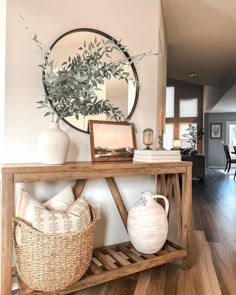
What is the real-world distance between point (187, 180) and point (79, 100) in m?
0.98

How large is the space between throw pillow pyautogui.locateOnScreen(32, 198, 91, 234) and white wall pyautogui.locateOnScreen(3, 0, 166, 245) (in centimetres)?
37

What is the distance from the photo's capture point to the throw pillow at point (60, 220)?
4.49 ft

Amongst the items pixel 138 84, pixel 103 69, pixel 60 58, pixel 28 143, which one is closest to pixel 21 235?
pixel 28 143

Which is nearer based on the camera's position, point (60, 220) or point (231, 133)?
point (60, 220)

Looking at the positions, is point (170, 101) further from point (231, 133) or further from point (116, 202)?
point (116, 202)

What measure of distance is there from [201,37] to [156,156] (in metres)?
2.77

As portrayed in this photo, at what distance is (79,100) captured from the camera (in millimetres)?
1572

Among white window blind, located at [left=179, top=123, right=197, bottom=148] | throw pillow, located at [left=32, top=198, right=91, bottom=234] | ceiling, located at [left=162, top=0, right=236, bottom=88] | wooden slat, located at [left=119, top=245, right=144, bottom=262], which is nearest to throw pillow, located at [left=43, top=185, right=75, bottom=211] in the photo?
throw pillow, located at [left=32, top=198, right=91, bottom=234]

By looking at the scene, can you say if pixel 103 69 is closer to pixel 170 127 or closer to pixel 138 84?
pixel 138 84

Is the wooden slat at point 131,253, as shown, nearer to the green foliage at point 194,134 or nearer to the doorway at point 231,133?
the green foliage at point 194,134

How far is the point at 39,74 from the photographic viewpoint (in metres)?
1.71

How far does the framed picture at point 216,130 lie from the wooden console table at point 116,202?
964 cm

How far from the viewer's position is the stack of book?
1.80m

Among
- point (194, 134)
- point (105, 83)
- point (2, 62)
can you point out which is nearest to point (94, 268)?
point (105, 83)
